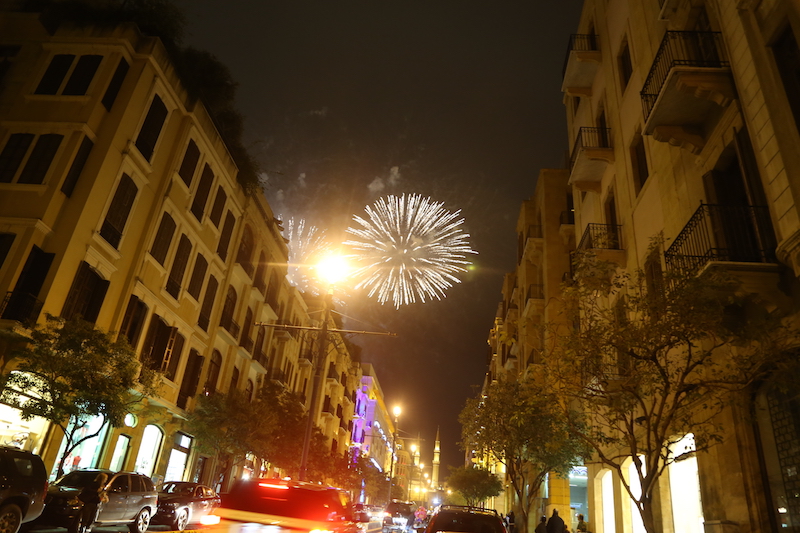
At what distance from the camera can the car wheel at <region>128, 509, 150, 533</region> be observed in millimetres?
15000

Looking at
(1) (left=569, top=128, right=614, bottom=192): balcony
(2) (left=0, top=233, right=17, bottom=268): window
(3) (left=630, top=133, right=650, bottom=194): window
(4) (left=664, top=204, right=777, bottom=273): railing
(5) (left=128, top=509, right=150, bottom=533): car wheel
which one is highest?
(1) (left=569, top=128, right=614, bottom=192): balcony

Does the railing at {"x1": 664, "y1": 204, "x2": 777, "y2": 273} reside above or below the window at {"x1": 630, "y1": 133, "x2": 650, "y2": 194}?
below

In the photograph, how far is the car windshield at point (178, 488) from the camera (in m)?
18.6

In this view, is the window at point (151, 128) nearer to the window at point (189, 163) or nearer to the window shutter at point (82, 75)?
the window at point (189, 163)

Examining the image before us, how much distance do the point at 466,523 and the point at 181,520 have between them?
35.0ft

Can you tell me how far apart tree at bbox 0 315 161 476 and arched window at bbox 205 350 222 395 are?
38.3 ft

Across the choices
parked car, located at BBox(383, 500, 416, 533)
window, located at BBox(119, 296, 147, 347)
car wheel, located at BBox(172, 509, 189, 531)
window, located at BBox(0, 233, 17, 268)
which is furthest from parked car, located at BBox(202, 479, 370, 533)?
parked car, located at BBox(383, 500, 416, 533)

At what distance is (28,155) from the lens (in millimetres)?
18719

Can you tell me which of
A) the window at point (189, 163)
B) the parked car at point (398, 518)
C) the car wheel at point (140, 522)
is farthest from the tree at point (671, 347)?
the parked car at point (398, 518)

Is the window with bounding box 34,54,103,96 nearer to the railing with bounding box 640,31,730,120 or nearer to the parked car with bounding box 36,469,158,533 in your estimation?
the parked car with bounding box 36,469,158,533

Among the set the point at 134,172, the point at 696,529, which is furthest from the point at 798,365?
the point at 134,172

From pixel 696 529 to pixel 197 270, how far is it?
2261cm

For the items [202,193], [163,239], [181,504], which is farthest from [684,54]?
[202,193]

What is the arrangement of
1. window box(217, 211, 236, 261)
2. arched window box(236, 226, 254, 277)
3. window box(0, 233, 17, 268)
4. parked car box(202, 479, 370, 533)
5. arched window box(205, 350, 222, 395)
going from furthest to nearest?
arched window box(236, 226, 254, 277) < window box(217, 211, 236, 261) < arched window box(205, 350, 222, 395) < window box(0, 233, 17, 268) < parked car box(202, 479, 370, 533)
